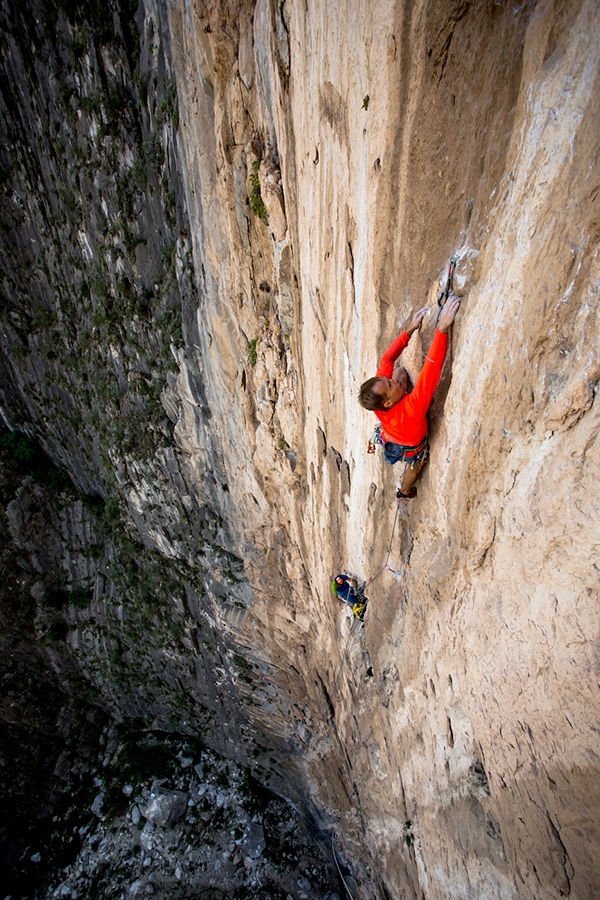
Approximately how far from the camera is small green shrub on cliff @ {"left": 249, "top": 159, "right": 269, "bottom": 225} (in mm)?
4539

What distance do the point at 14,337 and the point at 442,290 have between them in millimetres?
10768

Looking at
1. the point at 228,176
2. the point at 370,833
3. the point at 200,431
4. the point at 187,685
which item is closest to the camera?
the point at 228,176

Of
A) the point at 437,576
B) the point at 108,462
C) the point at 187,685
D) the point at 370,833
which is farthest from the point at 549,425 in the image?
the point at 187,685

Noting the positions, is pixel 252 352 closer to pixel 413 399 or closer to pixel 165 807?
pixel 413 399

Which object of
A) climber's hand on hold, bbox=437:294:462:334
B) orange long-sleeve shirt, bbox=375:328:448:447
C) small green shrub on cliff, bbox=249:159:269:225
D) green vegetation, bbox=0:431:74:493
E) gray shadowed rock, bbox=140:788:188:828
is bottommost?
gray shadowed rock, bbox=140:788:188:828

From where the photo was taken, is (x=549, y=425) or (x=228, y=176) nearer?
(x=549, y=425)

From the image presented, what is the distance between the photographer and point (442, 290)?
2617 millimetres

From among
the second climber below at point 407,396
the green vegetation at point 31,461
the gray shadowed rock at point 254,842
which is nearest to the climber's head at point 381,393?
the second climber below at point 407,396

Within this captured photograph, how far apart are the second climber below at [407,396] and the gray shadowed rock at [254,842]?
10.8 meters

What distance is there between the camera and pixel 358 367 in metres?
3.75

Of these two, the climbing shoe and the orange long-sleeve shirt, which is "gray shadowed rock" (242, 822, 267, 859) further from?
the orange long-sleeve shirt

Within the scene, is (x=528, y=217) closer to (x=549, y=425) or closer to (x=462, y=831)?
(x=549, y=425)

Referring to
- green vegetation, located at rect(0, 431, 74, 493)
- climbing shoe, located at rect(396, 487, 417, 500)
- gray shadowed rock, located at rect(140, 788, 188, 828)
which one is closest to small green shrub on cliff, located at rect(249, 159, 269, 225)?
climbing shoe, located at rect(396, 487, 417, 500)

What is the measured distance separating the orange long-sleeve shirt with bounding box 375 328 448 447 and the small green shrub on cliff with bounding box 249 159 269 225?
263 cm
